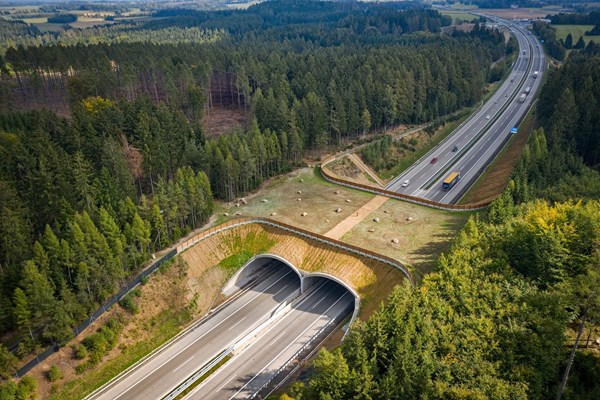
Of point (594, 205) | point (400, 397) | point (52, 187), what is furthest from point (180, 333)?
point (594, 205)

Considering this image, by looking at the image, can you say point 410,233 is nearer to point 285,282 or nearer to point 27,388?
point 285,282

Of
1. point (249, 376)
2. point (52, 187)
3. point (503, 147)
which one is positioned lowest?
point (249, 376)

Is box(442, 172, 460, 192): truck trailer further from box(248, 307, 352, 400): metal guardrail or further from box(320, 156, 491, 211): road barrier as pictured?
box(248, 307, 352, 400): metal guardrail

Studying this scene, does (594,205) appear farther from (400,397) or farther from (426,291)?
(400,397)

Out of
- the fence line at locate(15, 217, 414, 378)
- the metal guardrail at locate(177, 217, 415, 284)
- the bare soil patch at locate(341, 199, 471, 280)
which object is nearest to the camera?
the fence line at locate(15, 217, 414, 378)

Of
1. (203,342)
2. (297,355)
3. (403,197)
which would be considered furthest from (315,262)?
(403,197)

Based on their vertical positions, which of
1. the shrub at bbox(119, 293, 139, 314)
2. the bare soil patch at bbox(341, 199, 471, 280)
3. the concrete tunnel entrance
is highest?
the bare soil patch at bbox(341, 199, 471, 280)

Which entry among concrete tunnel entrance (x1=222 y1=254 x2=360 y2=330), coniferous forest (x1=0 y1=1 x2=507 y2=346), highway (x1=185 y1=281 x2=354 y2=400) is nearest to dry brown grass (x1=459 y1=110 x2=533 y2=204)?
coniferous forest (x1=0 y1=1 x2=507 y2=346)
